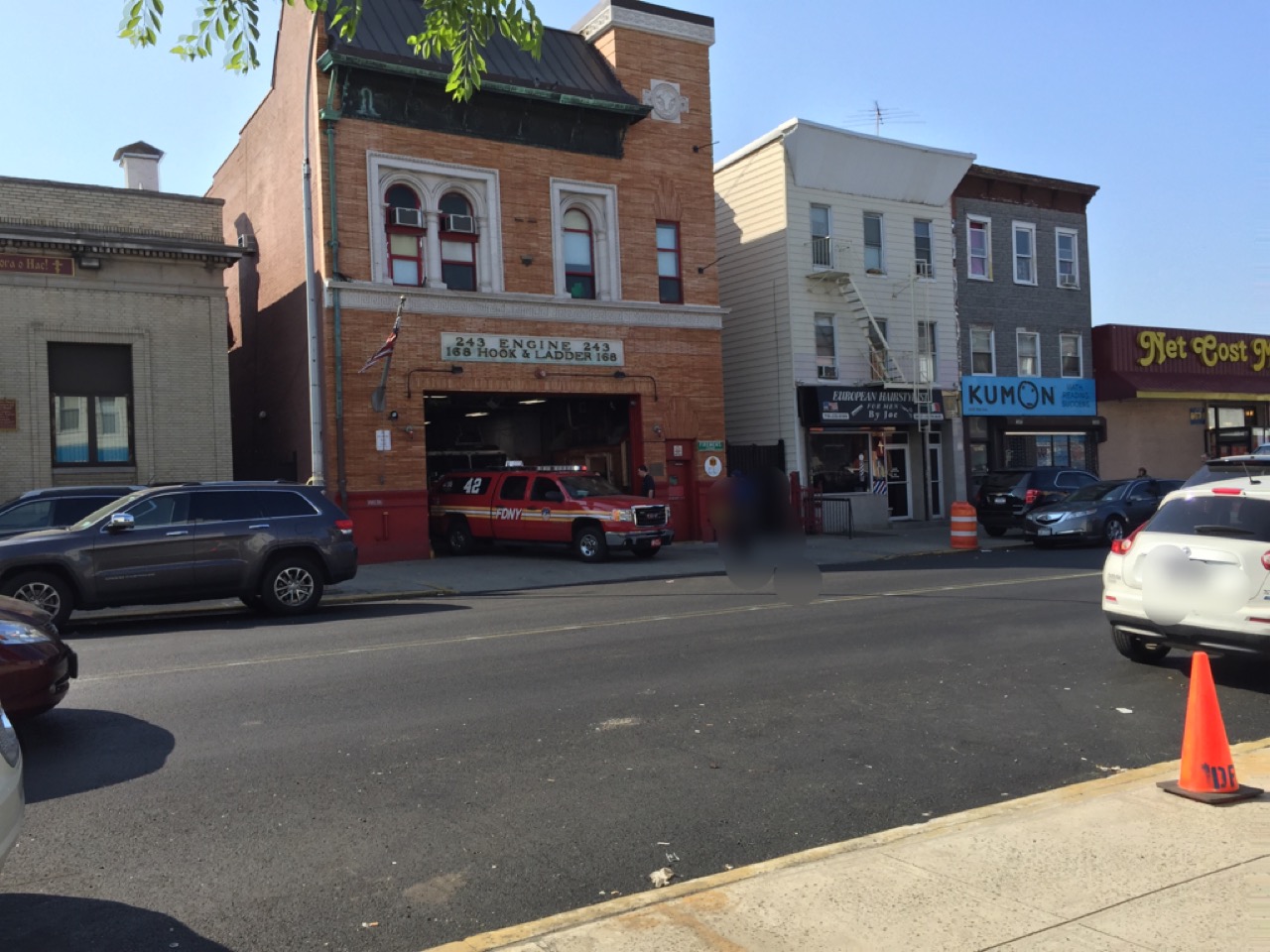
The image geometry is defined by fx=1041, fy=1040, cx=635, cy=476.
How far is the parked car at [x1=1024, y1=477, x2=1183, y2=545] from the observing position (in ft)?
71.4

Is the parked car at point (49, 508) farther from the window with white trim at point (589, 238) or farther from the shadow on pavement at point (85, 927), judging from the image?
the window with white trim at point (589, 238)

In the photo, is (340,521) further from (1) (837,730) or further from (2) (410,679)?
(1) (837,730)

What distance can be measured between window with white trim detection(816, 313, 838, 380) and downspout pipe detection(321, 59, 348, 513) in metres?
13.4

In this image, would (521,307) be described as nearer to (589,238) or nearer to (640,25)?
(589,238)

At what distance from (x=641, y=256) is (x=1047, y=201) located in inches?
642

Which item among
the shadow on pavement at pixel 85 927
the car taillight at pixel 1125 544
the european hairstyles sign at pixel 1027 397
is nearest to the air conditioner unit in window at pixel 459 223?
the european hairstyles sign at pixel 1027 397

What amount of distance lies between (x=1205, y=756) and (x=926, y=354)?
25.8m

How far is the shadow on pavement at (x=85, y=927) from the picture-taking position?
162 inches

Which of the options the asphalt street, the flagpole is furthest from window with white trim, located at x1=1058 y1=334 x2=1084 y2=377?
the asphalt street

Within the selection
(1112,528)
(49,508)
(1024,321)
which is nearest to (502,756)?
(49,508)

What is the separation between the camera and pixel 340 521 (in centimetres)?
1441

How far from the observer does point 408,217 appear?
21703mm

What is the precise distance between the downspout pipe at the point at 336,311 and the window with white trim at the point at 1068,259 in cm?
2363

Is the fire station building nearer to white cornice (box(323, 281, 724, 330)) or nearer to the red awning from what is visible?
white cornice (box(323, 281, 724, 330))
